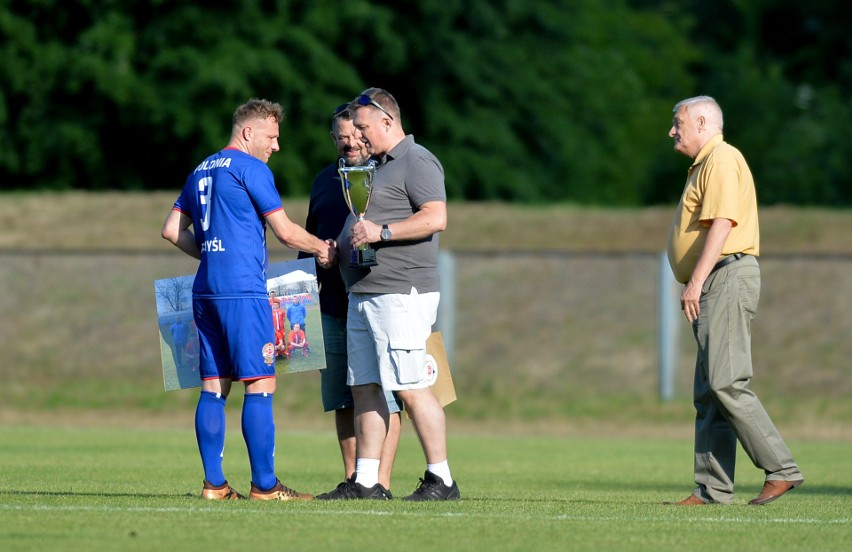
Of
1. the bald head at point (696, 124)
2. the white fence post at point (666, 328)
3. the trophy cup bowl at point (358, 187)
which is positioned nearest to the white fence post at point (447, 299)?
the white fence post at point (666, 328)

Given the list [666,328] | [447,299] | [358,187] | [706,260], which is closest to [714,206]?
[706,260]

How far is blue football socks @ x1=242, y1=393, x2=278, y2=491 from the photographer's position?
7.71 metres

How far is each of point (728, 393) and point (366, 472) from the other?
2053 mm

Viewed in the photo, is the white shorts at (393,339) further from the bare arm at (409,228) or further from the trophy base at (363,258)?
the bare arm at (409,228)

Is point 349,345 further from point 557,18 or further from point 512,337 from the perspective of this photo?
point 557,18

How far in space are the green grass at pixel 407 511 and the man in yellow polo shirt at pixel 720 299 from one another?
268 mm

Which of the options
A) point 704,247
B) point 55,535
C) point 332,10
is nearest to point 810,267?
point 332,10

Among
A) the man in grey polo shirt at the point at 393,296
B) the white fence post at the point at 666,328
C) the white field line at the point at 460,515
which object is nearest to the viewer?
the white field line at the point at 460,515

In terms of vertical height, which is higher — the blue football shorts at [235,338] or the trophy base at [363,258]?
the trophy base at [363,258]

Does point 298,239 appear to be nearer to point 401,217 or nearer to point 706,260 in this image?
point 401,217

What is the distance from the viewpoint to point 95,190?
30.6 meters

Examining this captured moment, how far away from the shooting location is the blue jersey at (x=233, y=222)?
25.0 feet

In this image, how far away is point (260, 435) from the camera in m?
7.70

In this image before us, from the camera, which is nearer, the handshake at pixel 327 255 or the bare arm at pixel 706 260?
the bare arm at pixel 706 260
